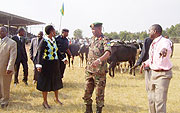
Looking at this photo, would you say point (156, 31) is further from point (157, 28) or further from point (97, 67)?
point (97, 67)

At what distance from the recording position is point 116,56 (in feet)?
31.7

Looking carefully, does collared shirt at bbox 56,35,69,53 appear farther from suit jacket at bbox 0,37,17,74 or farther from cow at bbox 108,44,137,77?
cow at bbox 108,44,137,77

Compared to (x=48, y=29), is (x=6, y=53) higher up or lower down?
lower down

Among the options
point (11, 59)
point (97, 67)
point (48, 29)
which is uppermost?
point (48, 29)

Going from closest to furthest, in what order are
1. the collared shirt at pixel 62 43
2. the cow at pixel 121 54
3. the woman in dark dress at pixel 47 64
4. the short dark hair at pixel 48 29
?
the woman in dark dress at pixel 47 64 < the short dark hair at pixel 48 29 < the collared shirt at pixel 62 43 < the cow at pixel 121 54

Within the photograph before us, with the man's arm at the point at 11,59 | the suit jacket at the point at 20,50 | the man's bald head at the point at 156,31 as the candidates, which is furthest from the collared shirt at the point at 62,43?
the man's bald head at the point at 156,31

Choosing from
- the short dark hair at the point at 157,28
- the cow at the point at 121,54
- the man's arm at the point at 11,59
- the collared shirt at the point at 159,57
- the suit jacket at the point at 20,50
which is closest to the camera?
the collared shirt at the point at 159,57

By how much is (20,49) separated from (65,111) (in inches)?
123

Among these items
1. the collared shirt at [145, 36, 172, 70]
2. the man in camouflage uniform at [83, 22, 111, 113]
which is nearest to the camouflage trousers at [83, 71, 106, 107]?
the man in camouflage uniform at [83, 22, 111, 113]

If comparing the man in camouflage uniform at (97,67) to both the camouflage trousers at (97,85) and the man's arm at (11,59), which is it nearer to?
the camouflage trousers at (97,85)

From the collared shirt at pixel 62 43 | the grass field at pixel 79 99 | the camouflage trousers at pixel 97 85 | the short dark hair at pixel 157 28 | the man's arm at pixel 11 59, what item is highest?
the short dark hair at pixel 157 28

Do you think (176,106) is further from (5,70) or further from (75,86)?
(5,70)

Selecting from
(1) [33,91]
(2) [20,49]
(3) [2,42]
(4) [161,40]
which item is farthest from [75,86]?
(4) [161,40]

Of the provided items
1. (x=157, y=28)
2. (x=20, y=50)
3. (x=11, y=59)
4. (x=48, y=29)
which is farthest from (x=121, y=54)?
(x=11, y=59)
